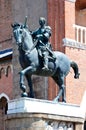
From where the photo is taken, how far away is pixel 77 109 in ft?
46.9

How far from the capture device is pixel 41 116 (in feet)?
44.0

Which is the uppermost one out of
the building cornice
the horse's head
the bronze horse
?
the horse's head

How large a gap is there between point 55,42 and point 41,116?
849 centimetres

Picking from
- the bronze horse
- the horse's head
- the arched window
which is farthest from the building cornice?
the horse's head

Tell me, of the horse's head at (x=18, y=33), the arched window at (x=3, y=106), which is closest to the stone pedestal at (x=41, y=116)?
the horse's head at (x=18, y=33)

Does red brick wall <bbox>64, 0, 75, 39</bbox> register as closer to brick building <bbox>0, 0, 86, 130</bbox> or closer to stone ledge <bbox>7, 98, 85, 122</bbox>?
brick building <bbox>0, 0, 86, 130</bbox>

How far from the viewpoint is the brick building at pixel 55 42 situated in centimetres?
2131

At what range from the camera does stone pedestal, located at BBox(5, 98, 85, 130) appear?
13.3 meters

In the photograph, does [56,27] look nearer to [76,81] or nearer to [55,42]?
[55,42]

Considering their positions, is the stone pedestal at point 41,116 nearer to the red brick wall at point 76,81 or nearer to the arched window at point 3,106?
the red brick wall at point 76,81

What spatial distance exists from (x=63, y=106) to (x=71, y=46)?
7.69m

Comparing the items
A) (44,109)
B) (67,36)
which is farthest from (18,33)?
(67,36)

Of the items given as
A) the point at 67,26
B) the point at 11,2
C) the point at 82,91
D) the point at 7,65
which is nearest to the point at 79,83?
the point at 82,91

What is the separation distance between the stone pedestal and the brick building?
6697 millimetres
